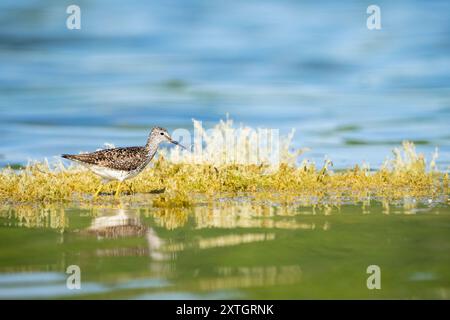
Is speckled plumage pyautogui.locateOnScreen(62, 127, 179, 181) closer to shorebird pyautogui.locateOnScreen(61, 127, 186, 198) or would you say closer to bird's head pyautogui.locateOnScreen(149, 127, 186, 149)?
shorebird pyautogui.locateOnScreen(61, 127, 186, 198)

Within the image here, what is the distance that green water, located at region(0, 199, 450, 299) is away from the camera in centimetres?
780

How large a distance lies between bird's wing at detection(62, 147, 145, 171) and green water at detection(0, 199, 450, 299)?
2.34 meters

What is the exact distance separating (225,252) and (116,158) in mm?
7674

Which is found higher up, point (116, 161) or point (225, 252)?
point (116, 161)

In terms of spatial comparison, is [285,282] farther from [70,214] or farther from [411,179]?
[411,179]

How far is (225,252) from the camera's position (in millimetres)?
9766

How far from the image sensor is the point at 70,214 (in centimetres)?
1408

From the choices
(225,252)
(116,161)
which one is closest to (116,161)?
(116,161)

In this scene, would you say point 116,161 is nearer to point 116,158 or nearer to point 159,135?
point 116,158

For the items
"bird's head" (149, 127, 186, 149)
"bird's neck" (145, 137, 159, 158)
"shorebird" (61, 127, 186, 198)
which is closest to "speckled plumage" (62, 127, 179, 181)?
"shorebird" (61, 127, 186, 198)

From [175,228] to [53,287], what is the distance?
14.0 ft

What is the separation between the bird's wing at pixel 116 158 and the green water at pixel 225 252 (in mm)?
2337

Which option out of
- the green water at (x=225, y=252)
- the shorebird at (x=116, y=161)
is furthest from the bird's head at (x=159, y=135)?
the green water at (x=225, y=252)
